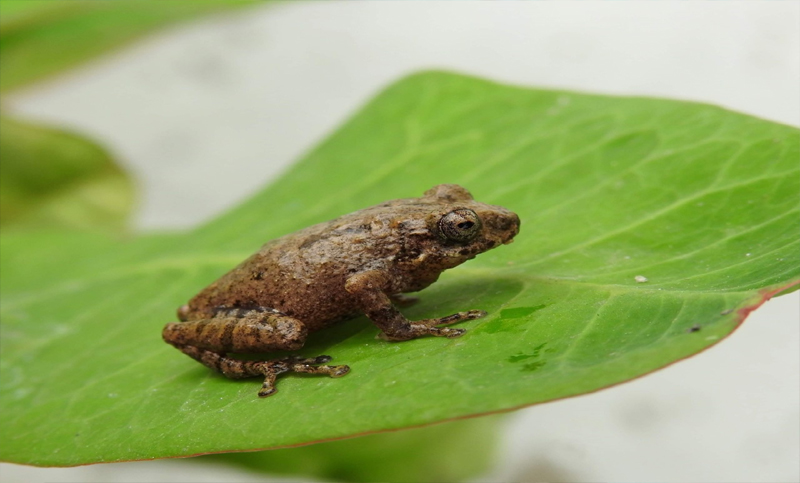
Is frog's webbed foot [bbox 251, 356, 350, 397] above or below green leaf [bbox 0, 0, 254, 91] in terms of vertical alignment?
below

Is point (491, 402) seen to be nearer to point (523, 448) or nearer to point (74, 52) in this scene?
point (523, 448)

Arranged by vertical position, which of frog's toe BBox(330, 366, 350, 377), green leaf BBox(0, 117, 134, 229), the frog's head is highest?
green leaf BBox(0, 117, 134, 229)

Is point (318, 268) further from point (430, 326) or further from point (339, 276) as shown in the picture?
point (430, 326)

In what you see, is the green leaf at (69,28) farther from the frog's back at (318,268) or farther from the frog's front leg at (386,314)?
the frog's front leg at (386,314)

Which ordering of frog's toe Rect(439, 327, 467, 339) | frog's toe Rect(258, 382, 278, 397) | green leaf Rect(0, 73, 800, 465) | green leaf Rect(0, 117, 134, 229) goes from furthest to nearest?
green leaf Rect(0, 117, 134, 229) < frog's toe Rect(258, 382, 278, 397) < frog's toe Rect(439, 327, 467, 339) < green leaf Rect(0, 73, 800, 465)

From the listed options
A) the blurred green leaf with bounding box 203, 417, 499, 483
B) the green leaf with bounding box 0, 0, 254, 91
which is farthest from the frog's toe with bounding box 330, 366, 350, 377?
the green leaf with bounding box 0, 0, 254, 91

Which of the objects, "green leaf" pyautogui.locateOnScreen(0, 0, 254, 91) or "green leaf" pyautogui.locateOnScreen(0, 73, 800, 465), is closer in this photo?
"green leaf" pyautogui.locateOnScreen(0, 73, 800, 465)

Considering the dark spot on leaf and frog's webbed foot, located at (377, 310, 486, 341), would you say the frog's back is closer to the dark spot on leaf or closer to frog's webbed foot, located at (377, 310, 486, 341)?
frog's webbed foot, located at (377, 310, 486, 341)
